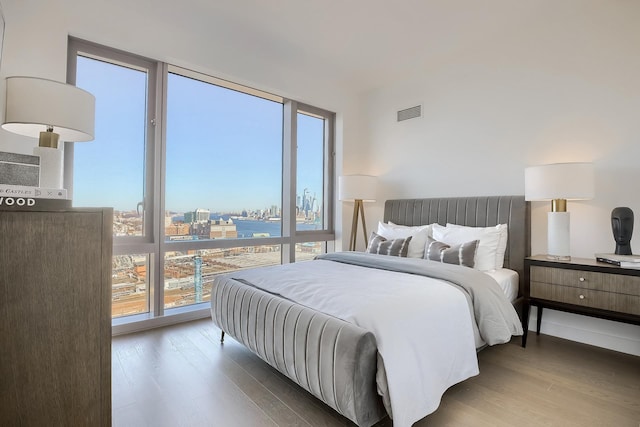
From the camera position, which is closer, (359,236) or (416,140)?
(416,140)

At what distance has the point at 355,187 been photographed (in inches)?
158

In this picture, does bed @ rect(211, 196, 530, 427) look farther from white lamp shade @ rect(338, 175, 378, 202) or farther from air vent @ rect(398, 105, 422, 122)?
air vent @ rect(398, 105, 422, 122)

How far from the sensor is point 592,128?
2.71m

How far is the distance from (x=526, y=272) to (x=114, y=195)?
3.65 m

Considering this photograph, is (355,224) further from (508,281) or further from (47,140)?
(47,140)

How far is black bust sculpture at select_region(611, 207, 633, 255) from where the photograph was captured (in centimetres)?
235

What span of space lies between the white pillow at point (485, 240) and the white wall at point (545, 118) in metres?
0.40

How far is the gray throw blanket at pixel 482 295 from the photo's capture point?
2016 mm

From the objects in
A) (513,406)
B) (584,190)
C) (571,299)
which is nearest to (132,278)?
(513,406)

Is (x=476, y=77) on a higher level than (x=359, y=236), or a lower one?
higher

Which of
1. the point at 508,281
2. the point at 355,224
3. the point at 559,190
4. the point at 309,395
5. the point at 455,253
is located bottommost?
the point at 309,395

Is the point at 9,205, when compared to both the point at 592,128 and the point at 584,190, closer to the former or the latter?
the point at 584,190

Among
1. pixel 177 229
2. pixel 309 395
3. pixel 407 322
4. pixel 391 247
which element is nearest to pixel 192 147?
pixel 177 229

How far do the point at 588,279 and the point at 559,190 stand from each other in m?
0.70
